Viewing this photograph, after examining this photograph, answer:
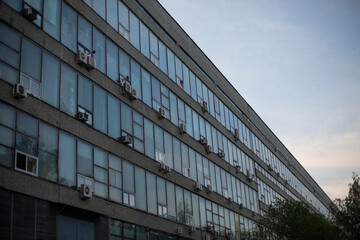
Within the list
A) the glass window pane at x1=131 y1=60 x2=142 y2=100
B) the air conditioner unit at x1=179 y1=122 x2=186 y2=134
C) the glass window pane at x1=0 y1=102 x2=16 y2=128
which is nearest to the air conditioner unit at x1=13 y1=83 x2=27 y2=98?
the glass window pane at x1=0 y1=102 x2=16 y2=128

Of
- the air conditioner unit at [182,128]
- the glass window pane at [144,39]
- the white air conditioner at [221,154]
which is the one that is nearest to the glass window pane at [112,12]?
the glass window pane at [144,39]

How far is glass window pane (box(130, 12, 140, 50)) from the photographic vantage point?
30.9 meters

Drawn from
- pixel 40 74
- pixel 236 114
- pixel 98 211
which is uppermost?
pixel 236 114

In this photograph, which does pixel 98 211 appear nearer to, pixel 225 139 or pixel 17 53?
pixel 17 53

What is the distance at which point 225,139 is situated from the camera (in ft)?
147

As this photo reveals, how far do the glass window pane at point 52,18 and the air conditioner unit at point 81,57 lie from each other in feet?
4.27

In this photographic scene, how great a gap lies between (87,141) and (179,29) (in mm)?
17738

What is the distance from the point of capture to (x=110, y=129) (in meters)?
26.1

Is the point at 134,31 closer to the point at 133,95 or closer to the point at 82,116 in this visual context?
the point at 133,95

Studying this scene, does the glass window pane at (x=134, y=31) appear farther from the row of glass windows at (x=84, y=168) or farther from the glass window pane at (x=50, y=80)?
the glass window pane at (x=50, y=80)

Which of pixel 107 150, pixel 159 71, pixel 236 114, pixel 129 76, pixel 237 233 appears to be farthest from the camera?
pixel 236 114

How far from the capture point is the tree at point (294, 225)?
3672 centimetres

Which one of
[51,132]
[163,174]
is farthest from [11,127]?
[163,174]

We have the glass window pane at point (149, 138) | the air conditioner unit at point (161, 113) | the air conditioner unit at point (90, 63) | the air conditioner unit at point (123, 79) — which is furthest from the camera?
the air conditioner unit at point (161, 113)
